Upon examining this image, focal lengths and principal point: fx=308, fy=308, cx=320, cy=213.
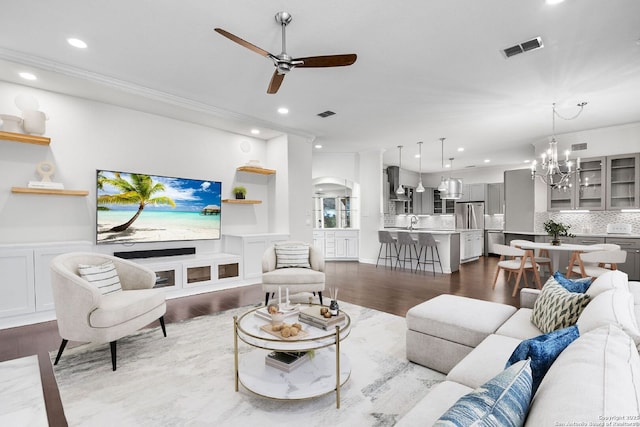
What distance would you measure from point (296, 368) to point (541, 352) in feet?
5.14

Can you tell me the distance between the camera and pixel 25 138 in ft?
11.4

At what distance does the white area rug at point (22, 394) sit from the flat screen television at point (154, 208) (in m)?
1.87

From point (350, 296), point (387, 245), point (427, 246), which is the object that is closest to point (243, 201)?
point (350, 296)

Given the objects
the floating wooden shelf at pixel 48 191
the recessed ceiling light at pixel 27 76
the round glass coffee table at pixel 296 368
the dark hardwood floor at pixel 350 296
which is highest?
the recessed ceiling light at pixel 27 76

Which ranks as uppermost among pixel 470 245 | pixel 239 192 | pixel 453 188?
pixel 453 188

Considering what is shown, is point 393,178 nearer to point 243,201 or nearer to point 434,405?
point 243,201

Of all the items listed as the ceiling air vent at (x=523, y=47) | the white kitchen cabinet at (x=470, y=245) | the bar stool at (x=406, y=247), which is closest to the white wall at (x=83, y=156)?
the bar stool at (x=406, y=247)

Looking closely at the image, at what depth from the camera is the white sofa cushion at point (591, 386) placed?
0.68m

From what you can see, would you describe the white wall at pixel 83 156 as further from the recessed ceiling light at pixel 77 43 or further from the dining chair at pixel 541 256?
the dining chair at pixel 541 256

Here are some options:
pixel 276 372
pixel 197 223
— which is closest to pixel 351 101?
pixel 197 223

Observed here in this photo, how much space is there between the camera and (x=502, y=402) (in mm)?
814

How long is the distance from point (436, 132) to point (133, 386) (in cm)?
603

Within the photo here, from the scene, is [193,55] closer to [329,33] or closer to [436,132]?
[329,33]

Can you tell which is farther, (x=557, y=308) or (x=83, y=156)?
(x=83, y=156)
